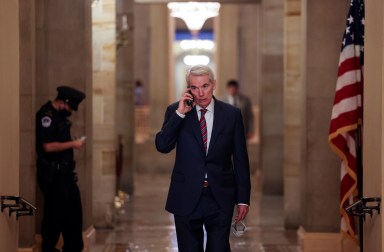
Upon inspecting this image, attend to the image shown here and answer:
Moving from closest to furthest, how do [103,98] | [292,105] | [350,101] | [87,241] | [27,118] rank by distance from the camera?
[350,101] < [27,118] < [87,241] < [103,98] < [292,105]

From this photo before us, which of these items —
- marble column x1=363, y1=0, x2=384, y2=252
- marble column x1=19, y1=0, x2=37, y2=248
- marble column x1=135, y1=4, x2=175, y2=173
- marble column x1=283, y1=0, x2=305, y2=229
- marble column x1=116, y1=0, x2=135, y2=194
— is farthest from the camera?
marble column x1=135, y1=4, x2=175, y2=173

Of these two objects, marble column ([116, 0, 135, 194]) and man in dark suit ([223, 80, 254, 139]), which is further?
man in dark suit ([223, 80, 254, 139])

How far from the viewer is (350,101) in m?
9.54

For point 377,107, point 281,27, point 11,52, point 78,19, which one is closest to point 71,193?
point 78,19

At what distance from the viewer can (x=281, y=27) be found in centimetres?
1706

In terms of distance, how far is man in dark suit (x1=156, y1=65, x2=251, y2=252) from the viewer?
7.14 meters

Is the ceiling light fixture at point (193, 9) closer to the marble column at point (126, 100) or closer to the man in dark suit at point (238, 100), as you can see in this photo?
→ the marble column at point (126, 100)

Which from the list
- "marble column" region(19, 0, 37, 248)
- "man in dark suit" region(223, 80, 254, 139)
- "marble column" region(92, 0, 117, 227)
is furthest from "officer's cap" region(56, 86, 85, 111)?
"man in dark suit" region(223, 80, 254, 139)

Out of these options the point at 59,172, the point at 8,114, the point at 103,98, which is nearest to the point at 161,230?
the point at 103,98

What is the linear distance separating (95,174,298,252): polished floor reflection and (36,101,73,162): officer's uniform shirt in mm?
1699

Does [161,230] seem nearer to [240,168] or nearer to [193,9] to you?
[193,9]

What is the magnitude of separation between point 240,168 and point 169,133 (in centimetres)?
56

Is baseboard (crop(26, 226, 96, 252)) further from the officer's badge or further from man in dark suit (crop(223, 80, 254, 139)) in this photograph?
man in dark suit (crop(223, 80, 254, 139))

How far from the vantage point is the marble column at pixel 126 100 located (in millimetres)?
17516
